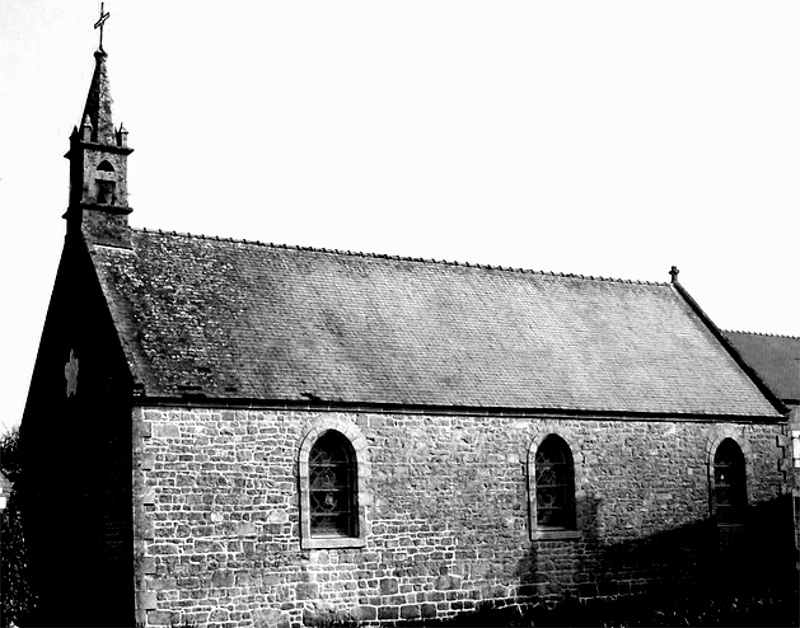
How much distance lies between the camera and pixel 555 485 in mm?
28172

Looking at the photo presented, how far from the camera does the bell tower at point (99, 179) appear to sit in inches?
1041

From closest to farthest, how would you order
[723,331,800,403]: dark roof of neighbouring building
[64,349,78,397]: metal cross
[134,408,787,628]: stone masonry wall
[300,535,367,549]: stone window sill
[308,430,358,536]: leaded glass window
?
1. [134,408,787,628]: stone masonry wall
2. [300,535,367,549]: stone window sill
3. [308,430,358,536]: leaded glass window
4. [64,349,78,397]: metal cross
5. [723,331,800,403]: dark roof of neighbouring building

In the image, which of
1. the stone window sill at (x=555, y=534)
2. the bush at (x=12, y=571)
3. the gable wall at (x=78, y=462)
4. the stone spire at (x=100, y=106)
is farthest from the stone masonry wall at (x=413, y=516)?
the stone spire at (x=100, y=106)

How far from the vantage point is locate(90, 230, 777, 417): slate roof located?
24906 millimetres

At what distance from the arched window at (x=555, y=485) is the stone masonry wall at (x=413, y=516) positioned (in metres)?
0.26

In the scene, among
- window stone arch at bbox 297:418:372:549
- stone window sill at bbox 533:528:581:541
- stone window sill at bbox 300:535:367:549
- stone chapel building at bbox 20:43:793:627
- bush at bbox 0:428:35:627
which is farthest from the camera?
stone window sill at bbox 533:528:581:541

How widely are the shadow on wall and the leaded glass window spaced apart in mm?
4657

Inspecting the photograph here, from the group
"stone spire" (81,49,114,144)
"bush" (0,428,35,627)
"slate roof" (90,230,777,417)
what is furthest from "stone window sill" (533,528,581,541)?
"stone spire" (81,49,114,144)

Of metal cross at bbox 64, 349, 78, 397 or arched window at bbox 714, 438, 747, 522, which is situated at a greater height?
metal cross at bbox 64, 349, 78, 397

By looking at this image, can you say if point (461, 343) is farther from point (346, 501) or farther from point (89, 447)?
point (89, 447)

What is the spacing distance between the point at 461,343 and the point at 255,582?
8.68m

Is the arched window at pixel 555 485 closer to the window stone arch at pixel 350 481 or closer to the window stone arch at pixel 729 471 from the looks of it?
the window stone arch at pixel 729 471

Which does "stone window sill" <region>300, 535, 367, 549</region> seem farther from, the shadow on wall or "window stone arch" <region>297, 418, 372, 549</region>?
the shadow on wall

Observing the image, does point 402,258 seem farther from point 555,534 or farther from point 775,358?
point 775,358
